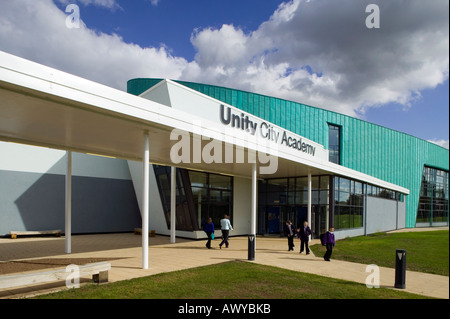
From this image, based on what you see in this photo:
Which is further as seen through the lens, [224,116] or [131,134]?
[224,116]

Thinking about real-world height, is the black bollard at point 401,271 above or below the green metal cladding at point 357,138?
below

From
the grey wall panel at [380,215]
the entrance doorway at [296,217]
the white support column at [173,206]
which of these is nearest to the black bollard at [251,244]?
the white support column at [173,206]

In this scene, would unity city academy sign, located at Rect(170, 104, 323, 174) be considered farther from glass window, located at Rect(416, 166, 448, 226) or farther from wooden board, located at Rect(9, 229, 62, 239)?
glass window, located at Rect(416, 166, 448, 226)

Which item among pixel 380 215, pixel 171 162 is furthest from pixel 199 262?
pixel 380 215

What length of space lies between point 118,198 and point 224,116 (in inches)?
449

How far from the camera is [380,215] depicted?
2647 cm

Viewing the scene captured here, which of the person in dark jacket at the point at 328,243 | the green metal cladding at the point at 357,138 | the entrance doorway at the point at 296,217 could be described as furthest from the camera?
the green metal cladding at the point at 357,138

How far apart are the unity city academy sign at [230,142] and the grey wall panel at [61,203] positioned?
377 inches

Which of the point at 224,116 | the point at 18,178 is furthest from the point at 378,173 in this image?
the point at 18,178

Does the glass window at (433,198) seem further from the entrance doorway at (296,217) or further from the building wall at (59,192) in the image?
the building wall at (59,192)

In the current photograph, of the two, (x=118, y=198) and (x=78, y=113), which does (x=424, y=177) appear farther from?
(x=78, y=113)

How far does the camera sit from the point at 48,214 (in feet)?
67.6

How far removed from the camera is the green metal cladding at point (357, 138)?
94.5 ft
